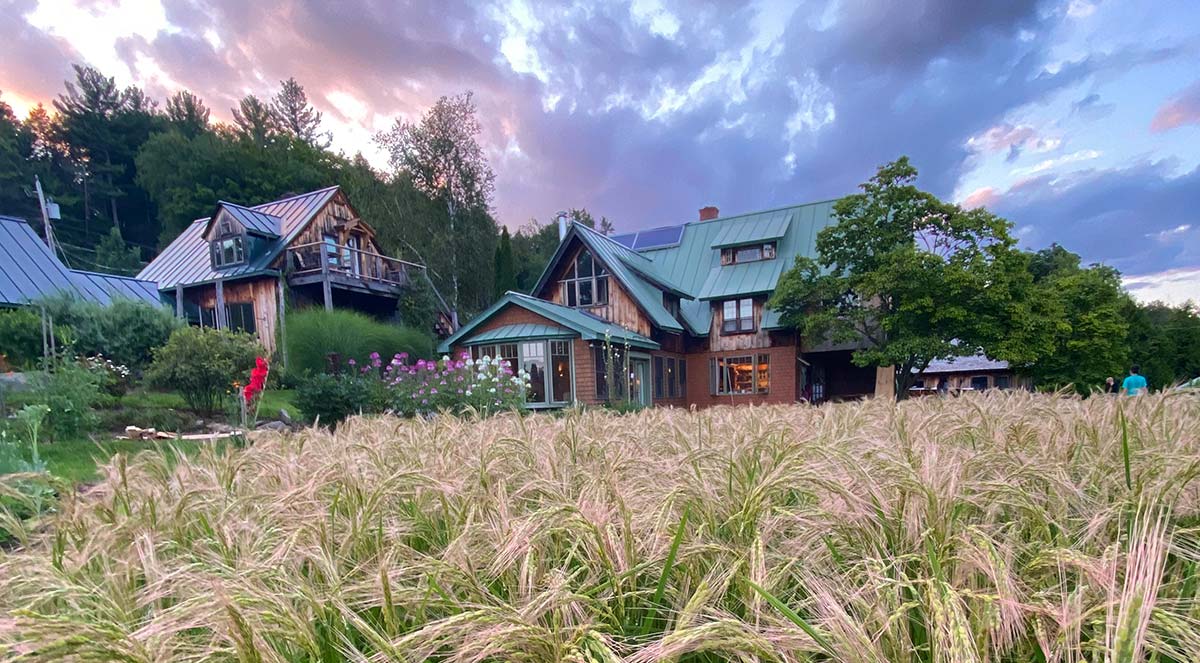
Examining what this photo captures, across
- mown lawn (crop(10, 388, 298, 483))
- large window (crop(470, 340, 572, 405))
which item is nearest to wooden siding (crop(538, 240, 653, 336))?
large window (crop(470, 340, 572, 405))

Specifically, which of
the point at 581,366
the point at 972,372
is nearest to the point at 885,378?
the point at 581,366

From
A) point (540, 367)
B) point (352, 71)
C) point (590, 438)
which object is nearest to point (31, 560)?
point (590, 438)

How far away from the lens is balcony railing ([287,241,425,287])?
1952 centimetres

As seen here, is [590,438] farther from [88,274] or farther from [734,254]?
[88,274]

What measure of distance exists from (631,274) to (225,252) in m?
16.9

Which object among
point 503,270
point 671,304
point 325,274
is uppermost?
point 503,270

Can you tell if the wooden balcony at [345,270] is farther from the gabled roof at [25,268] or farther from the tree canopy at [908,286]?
the tree canopy at [908,286]

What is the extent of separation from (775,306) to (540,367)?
8.67 m

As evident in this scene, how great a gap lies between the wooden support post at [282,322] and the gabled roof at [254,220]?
91.7 inches

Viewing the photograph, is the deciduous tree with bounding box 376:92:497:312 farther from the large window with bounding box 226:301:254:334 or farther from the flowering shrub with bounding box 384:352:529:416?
the flowering shrub with bounding box 384:352:529:416

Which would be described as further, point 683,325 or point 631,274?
point 683,325

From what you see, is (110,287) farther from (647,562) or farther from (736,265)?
(647,562)

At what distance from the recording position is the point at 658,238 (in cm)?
2502

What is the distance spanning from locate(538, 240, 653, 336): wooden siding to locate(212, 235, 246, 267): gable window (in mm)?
12605
